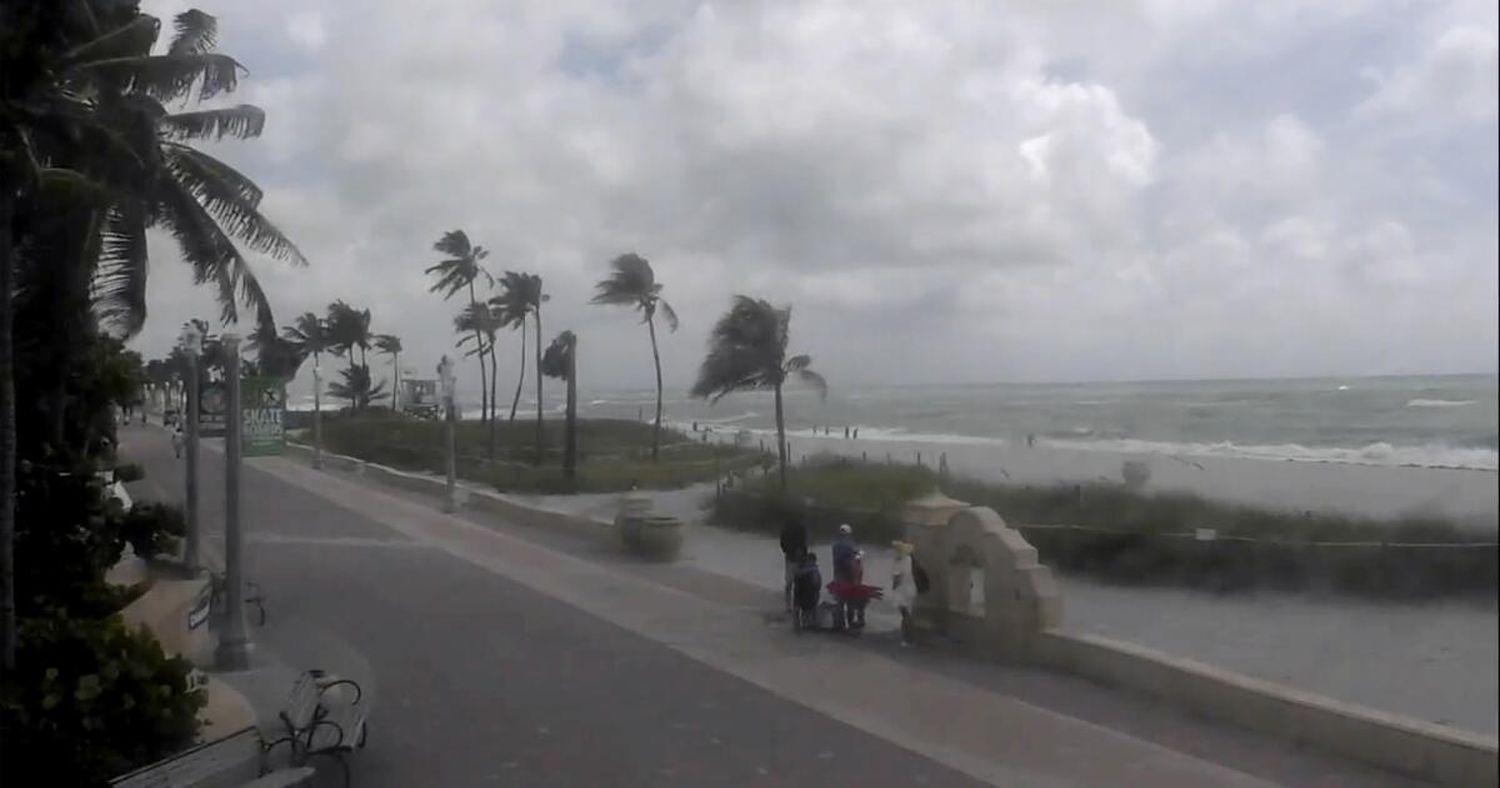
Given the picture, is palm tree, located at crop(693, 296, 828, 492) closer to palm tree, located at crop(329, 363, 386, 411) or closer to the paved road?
the paved road

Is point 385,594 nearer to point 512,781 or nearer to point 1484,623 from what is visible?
point 512,781

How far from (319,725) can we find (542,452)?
17.3 meters

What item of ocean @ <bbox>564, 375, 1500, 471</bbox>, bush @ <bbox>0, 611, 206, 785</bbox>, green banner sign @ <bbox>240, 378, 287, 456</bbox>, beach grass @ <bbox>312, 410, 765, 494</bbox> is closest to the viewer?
ocean @ <bbox>564, 375, 1500, 471</bbox>

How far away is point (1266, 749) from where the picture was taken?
7387 mm

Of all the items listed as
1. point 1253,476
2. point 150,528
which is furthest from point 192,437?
point 1253,476

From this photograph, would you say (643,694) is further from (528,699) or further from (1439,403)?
(1439,403)

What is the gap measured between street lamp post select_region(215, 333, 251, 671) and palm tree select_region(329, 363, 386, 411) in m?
7.37

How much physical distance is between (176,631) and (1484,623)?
371 inches

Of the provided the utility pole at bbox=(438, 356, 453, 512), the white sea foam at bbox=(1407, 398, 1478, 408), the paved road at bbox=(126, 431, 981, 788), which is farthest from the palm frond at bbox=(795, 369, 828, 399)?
the utility pole at bbox=(438, 356, 453, 512)

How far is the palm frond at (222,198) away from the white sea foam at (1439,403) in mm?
9383

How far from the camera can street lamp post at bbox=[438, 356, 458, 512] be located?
2105 centimetres

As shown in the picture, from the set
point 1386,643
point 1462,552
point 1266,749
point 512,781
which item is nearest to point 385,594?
point 512,781

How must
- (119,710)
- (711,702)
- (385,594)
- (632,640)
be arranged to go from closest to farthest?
(119,710)
(711,702)
(632,640)
(385,594)

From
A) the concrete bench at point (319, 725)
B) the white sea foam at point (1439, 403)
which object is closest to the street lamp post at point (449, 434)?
the concrete bench at point (319, 725)
